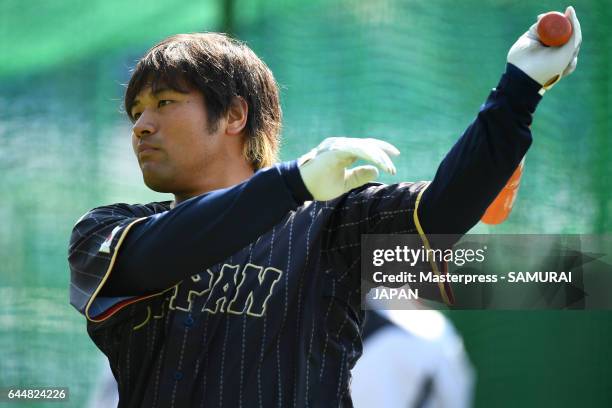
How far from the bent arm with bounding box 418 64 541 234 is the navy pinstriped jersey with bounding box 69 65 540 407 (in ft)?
0.17

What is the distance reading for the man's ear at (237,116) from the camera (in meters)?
1.78

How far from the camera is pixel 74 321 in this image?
2.43m

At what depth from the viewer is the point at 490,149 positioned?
129 centimetres

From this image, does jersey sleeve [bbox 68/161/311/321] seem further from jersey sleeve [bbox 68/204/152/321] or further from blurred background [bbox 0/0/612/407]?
blurred background [bbox 0/0/612/407]

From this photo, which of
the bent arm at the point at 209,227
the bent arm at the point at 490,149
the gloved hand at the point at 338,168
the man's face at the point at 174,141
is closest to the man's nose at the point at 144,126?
the man's face at the point at 174,141

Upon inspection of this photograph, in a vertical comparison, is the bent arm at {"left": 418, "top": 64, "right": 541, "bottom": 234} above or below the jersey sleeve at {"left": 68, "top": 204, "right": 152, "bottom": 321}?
above

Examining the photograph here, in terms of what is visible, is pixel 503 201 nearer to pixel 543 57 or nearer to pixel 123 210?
pixel 543 57

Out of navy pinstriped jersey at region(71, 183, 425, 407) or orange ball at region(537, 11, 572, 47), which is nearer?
orange ball at region(537, 11, 572, 47)

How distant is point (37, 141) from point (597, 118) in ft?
4.59

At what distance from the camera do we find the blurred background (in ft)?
7.56

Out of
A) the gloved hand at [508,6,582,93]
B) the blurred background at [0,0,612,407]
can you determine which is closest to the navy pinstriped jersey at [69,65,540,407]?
the gloved hand at [508,6,582,93]

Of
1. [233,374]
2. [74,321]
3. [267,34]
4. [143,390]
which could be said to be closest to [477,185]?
[233,374]

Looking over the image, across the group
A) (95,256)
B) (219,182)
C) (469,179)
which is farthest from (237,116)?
(469,179)

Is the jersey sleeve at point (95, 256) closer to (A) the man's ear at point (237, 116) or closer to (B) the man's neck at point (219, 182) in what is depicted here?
(B) the man's neck at point (219, 182)
